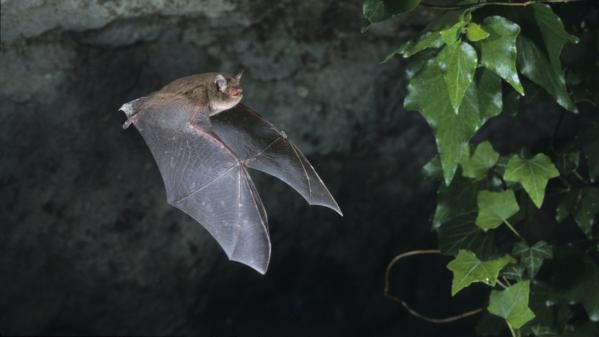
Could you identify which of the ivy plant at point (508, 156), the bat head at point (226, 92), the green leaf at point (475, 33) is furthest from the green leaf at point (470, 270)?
the bat head at point (226, 92)

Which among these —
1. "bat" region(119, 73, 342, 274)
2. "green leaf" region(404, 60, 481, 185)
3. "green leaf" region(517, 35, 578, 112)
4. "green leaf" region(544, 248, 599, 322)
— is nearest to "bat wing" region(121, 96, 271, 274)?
"bat" region(119, 73, 342, 274)

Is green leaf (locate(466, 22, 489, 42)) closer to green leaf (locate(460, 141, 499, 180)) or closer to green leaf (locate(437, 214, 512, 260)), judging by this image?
green leaf (locate(460, 141, 499, 180))

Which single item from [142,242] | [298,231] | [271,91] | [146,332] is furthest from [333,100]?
[146,332]

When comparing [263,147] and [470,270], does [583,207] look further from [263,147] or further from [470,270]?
[263,147]

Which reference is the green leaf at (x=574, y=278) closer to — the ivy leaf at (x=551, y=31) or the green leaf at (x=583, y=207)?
the green leaf at (x=583, y=207)

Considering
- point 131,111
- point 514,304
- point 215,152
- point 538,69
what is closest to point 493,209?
point 514,304

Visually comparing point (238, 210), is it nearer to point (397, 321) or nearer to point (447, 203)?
point (447, 203)
